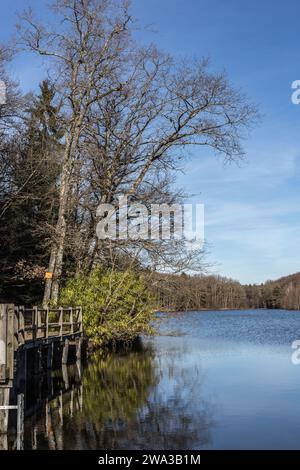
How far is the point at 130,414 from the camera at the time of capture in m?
13.8

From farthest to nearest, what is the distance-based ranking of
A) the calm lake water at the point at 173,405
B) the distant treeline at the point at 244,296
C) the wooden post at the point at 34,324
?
the distant treeline at the point at 244,296 → the wooden post at the point at 34,324 → the calm lake water at the point at 173,405

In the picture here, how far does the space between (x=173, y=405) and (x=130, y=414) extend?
153 cm

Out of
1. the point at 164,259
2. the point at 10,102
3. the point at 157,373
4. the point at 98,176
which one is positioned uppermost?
the point at 10,102

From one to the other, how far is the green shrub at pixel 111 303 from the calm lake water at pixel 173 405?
1.75 m

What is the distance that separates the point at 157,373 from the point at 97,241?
9555 mm

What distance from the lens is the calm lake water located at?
11344mm

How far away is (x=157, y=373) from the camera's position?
20906 millimetres

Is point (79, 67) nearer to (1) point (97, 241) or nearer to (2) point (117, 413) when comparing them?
(1) point (97, 241)

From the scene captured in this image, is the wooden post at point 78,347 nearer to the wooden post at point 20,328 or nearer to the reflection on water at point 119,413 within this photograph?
the reflection on water at point 119,413

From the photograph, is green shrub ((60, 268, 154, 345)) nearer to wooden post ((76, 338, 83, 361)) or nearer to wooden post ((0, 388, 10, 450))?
wooden post ((76, 338, 83, 361))

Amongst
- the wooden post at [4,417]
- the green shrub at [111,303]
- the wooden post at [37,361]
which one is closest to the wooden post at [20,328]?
the wooden post at [4,417]

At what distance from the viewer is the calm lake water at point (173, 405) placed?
37.2 ft

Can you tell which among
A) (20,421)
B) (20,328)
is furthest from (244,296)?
(20,421)
